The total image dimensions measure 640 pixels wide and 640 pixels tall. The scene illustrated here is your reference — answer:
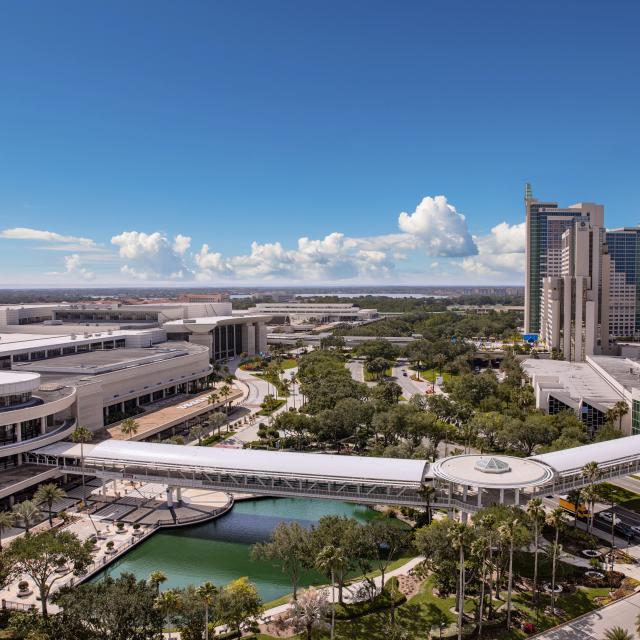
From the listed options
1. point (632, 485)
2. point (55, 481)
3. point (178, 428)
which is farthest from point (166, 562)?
point (632, 485)

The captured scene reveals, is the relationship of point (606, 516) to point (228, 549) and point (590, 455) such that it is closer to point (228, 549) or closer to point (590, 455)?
point (590, 455)

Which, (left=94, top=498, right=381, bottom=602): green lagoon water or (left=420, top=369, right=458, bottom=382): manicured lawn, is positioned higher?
(left=420, top=369, right=458, bottom=382): manicured lawn

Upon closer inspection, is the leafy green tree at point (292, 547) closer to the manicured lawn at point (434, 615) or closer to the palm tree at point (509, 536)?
the manicured lawn at point (434, 615)

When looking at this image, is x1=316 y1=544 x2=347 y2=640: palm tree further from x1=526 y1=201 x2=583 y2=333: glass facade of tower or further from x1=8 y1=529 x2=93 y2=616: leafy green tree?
x1=526 y1=201 x2=583 y2=333: glass facade of tower

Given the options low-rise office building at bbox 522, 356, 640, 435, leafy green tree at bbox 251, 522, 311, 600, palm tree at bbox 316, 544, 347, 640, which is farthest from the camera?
low-rise office building at bbox 522, 356, 640, 435

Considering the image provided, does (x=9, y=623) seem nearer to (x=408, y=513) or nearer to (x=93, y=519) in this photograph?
(x=93, y=519)

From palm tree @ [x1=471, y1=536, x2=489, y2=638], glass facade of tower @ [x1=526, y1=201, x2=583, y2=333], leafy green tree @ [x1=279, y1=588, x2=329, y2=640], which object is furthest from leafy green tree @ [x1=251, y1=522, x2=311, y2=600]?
glass facade of tower @ [x1=526, y1=201, x2=583, y2=333]
